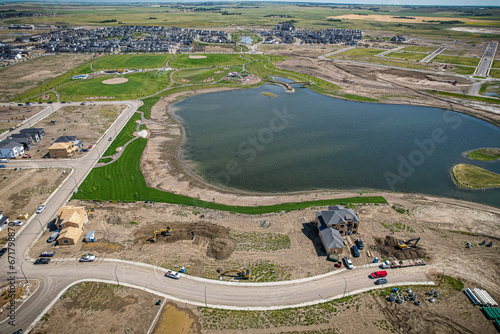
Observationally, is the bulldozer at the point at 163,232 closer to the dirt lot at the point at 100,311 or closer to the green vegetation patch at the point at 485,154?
the dirt lot at the point at 100,311

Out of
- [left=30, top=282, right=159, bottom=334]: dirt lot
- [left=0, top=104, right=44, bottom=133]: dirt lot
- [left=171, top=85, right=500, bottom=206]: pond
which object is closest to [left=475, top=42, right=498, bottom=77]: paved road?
[left=171, top=85, right=500, bottom=206]: pond

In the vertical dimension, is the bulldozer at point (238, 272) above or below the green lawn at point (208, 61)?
below

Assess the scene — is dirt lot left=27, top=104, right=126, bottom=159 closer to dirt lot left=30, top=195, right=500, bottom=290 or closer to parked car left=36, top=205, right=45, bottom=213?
parked car left=36, top=205, right=45, bottom=213

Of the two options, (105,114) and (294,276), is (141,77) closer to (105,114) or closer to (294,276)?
(105,114)

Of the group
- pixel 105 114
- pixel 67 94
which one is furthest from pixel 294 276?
pixel 67 94

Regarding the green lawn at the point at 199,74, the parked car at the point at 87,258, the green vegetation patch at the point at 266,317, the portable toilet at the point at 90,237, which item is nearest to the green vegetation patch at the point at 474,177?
the green vegetation patch at the point at 266,317

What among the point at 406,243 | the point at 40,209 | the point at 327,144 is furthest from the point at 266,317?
the point at 327,144

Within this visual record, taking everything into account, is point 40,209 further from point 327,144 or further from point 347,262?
point 327,144
